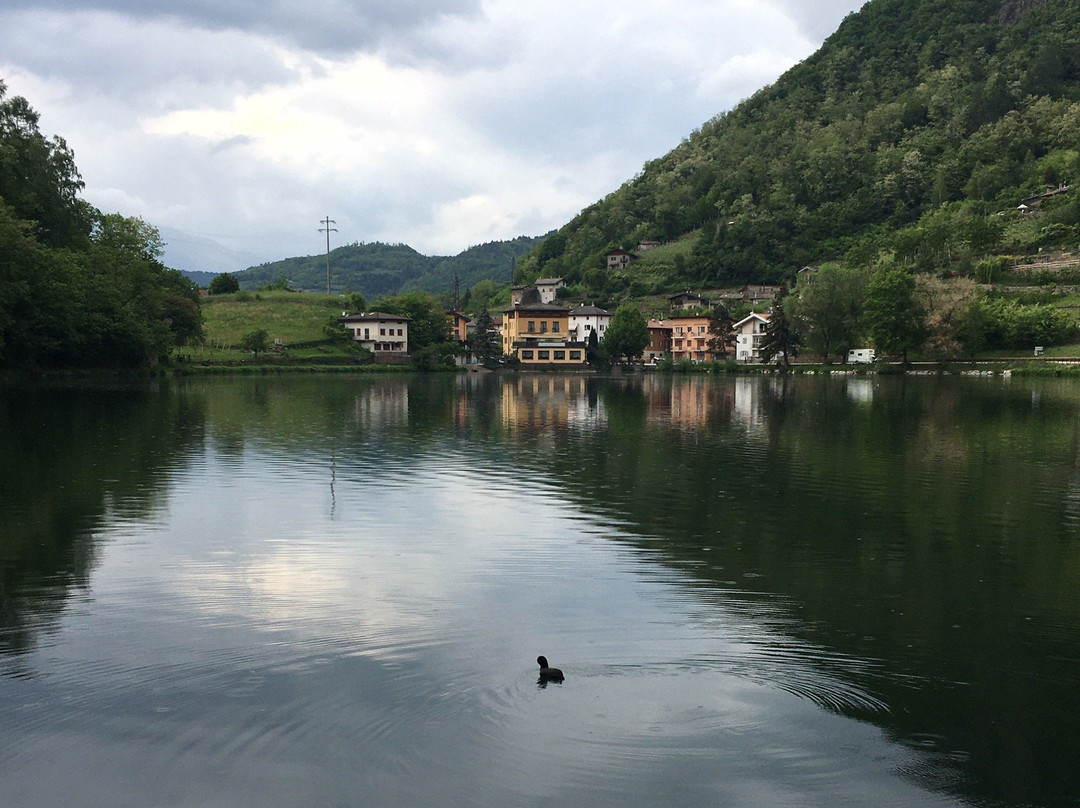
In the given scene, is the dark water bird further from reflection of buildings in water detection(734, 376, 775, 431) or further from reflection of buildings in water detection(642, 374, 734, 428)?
reflection of buildings in water detection(642, 374, 734, 428)

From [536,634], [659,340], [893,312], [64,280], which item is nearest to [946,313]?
[893,312]

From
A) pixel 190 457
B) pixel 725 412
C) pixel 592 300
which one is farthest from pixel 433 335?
pixel 190 457

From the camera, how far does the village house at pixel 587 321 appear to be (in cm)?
14388

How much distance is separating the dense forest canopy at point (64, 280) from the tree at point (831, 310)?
222ft

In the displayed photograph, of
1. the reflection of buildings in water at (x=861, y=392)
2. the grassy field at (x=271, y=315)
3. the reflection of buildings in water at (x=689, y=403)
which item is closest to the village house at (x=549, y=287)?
the grassy field at (x=271, y=315)

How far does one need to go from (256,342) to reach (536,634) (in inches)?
3874

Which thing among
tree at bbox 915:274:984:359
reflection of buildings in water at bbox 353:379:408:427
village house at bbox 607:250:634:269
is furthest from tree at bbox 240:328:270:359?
village house at bbox 607:250:634:269

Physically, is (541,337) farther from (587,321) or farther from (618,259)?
(618,259)

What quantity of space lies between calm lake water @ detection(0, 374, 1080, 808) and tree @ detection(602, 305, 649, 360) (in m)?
98.4

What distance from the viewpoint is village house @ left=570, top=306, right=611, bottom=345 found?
14388 centimetres

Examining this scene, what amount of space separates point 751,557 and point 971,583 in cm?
346

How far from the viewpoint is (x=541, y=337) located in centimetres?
13675

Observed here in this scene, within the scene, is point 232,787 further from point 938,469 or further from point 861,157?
point 861,157

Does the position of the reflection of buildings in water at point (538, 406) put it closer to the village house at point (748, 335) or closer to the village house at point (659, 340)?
the village house at point (748, 335)
